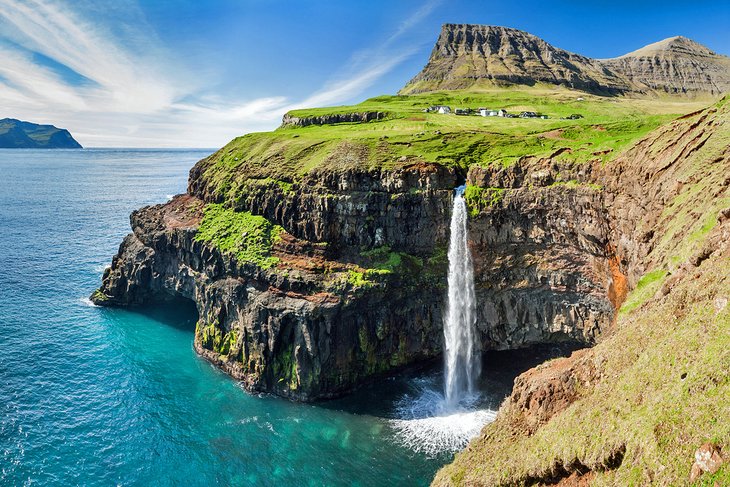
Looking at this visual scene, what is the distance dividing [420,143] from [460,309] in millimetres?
23043

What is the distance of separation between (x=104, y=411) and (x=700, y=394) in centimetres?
4950

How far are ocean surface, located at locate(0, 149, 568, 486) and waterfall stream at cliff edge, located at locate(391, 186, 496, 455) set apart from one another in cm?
150

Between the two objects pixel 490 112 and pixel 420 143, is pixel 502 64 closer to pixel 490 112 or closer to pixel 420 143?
pixel 490 112

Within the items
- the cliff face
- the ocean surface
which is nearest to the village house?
the cliff face

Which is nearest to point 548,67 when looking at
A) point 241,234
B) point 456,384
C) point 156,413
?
point 241,234

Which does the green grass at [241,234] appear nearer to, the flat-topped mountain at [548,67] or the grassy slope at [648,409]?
the grassy slope at [648,409]

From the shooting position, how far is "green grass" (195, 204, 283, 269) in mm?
52406

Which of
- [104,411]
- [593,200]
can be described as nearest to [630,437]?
[593,200]

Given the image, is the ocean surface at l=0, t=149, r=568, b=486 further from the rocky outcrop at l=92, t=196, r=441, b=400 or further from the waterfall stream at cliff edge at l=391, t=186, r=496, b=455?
the rocky outcrop at l=92, t=196, r=441, b=400

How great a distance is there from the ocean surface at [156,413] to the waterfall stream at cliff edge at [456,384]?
1497 millimetres

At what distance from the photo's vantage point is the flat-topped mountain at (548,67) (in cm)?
12575

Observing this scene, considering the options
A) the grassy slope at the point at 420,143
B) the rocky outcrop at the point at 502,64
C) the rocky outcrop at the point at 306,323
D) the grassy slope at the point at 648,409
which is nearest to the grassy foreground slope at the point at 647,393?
the grassy slope at the point at 648,409

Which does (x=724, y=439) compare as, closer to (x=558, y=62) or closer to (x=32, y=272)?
(x=32, y=272)

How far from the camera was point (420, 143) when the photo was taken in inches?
2302
